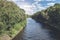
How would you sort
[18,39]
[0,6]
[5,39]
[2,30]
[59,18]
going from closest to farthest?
[5,39], [2,30], [18,39], [0,6], [59,18]

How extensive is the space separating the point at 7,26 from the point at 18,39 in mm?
6193

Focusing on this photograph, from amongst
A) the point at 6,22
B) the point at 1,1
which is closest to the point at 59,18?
the point at 1,1

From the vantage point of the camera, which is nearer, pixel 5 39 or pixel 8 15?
pixel 5 39

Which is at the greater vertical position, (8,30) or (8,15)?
(8,15)

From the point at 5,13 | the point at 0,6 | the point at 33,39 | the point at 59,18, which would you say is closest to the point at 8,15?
the point at 5,13

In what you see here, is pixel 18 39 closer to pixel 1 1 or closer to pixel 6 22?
pixel 6 22

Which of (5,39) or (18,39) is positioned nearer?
(5,39)

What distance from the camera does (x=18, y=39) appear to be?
77.2m

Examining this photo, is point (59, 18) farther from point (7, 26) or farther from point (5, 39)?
point (5, 39)

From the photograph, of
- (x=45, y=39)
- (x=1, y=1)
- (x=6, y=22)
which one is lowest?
(x=45, y=39)

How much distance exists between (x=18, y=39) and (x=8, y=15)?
10.4m

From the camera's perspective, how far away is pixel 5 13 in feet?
262

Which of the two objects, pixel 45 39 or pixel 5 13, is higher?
pixel 5 13

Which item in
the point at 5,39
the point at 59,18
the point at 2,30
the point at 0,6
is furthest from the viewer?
the point at 59,18
